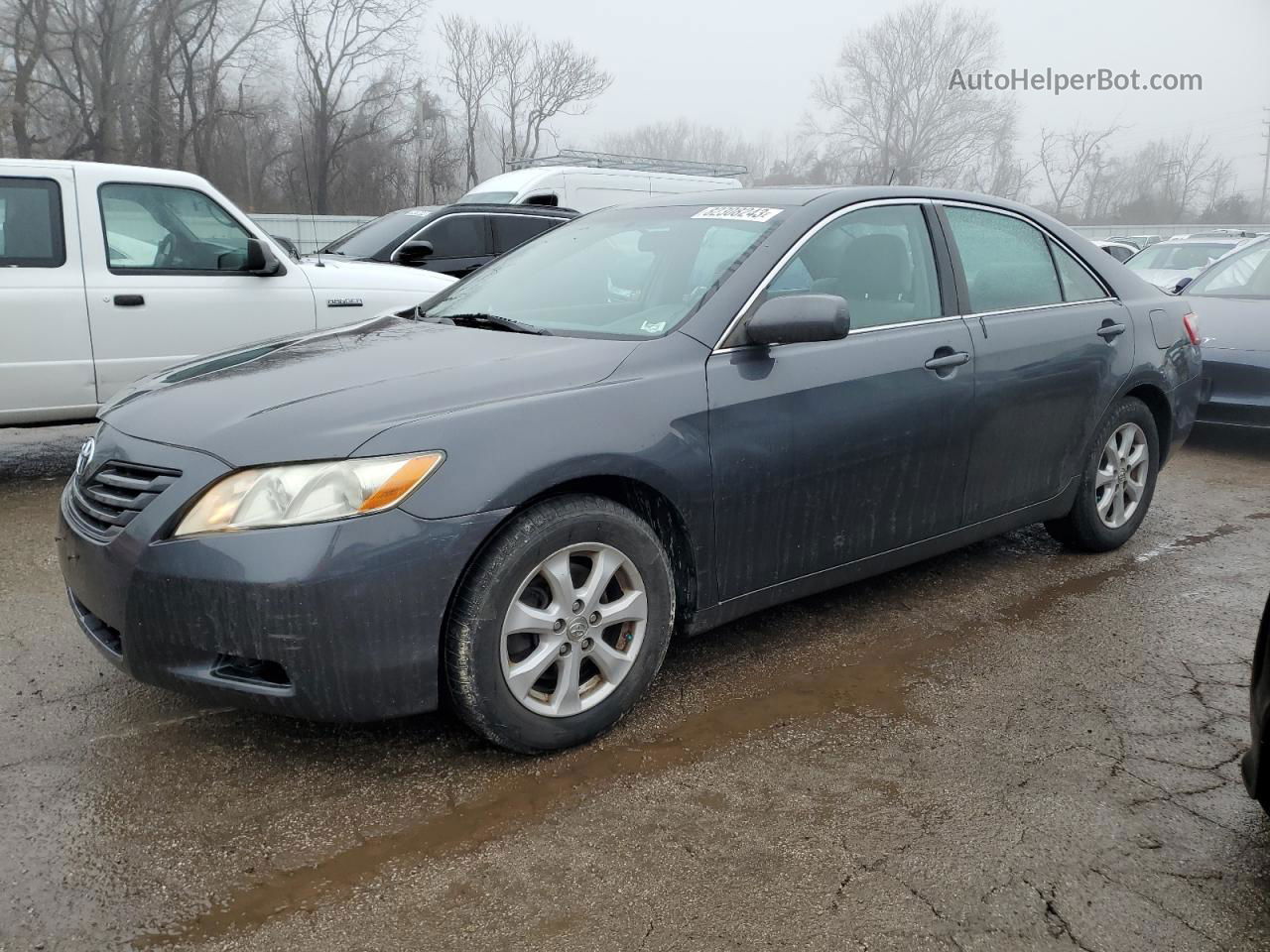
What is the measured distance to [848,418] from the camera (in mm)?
3312

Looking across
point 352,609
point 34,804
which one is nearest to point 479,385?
point 352,609

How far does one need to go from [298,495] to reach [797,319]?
4.98ft

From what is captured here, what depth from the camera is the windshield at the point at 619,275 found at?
10.8ft

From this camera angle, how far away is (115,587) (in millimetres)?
2520

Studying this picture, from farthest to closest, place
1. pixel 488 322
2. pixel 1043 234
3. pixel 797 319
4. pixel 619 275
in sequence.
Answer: pixel 1043 234 < pixel 619 275 < pixel 488 322 < pixel 797 319

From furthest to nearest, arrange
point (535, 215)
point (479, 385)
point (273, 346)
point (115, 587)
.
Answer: point (535, 215) < point (273, 346) < point (479, 385) < point (115, 587)

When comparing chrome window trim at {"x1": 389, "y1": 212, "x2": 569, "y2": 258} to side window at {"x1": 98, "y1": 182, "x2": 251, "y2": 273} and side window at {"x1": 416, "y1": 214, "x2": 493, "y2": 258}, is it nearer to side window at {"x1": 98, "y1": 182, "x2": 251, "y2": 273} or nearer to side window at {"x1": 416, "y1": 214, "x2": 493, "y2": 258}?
side window at {"x1": 416, "y1": 214, "x2": 493, "y2": 258}

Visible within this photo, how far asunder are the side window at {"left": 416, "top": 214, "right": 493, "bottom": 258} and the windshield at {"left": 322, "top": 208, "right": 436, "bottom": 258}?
→ 7.1 inches

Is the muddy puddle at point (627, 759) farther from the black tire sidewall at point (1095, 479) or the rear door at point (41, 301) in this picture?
the rear door at point (41, 301)

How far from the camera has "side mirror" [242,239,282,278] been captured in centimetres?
607

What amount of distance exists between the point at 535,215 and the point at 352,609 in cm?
883

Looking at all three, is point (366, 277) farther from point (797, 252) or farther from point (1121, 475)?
point (1121, 475)

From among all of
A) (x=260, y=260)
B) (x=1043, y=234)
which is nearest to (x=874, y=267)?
(x=1043, y=234)

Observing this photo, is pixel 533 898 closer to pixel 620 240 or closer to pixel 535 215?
pixel 620 240
